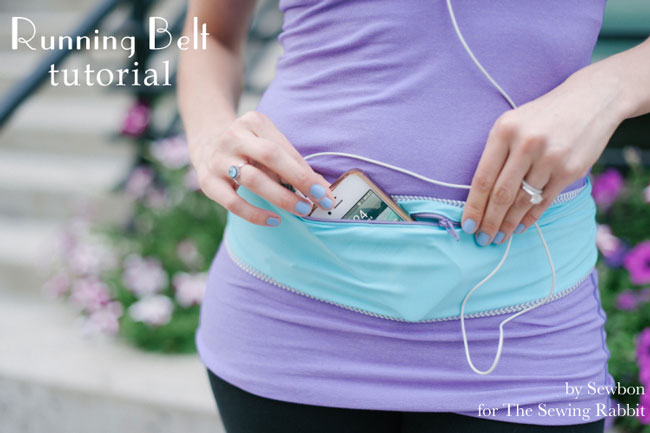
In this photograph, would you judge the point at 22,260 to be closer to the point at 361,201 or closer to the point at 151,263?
the point at 151,263

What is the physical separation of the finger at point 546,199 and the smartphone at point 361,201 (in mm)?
132

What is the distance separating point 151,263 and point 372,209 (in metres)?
1.70

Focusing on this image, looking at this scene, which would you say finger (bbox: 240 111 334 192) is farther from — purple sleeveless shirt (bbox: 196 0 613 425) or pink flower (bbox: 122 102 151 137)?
pink flower (bbox: 122 102 151 137)

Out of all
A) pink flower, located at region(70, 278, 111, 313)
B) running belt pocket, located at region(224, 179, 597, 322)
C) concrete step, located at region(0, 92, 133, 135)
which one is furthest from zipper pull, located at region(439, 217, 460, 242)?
concrete step, located at region(0, 92, 133, 135)

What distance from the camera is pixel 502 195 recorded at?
0.62 meters

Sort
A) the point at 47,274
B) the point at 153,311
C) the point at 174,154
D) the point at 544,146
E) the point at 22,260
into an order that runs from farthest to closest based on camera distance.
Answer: the point at 22,260
the point at 47,274
the point at 174,154
the point at 153,311
the point at 544,146

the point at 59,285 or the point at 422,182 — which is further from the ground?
the point at 422,182

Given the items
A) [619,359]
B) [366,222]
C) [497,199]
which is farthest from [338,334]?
[619,359]

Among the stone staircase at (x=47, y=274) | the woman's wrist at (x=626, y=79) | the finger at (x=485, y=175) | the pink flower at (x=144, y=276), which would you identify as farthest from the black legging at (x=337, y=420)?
the pink flower at (x=144, y=276)

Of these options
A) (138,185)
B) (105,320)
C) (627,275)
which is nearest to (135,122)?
(138,185)

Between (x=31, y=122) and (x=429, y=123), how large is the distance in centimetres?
354

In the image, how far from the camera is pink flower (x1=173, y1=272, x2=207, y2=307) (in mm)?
2078

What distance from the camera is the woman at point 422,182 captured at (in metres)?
0.66

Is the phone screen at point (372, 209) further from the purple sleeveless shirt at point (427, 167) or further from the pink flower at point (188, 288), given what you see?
the pink flower at point (188, 288)
